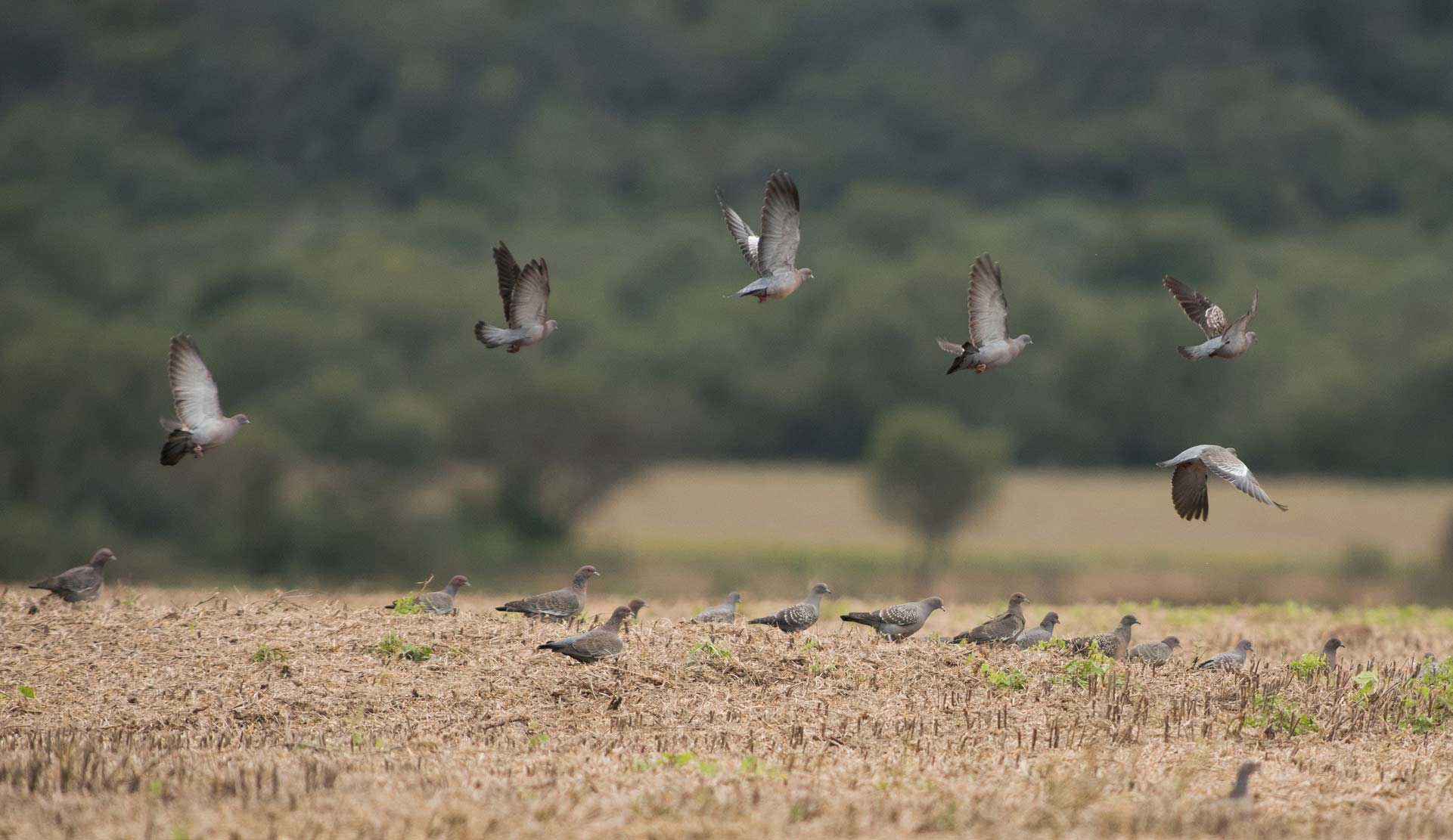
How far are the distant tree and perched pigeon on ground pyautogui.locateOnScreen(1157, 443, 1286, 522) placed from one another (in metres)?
→ 47.4

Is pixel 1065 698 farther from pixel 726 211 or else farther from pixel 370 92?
pixel 370 92

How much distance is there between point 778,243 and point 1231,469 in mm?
4959

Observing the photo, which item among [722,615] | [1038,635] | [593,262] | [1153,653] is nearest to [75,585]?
[722,615]

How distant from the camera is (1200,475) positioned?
600 inches

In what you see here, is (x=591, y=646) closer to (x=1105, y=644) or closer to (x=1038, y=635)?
(x=1038, y=635)

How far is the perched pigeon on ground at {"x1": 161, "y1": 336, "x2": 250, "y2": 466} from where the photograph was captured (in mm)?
15625

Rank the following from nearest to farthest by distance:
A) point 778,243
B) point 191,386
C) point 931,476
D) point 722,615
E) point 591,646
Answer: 1. point 591,646
2. point 191,386
3. point 778,243
4. point 722,615
5. point 931,476

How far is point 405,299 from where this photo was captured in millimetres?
94188

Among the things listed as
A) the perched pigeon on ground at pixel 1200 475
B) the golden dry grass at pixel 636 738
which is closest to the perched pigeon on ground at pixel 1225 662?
the golden dry grass at pixel 636 738

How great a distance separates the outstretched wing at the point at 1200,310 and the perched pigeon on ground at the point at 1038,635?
3.32 m

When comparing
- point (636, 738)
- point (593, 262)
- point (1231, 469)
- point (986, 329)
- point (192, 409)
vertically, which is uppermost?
point (593, 262)

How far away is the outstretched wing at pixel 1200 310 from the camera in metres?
16.2

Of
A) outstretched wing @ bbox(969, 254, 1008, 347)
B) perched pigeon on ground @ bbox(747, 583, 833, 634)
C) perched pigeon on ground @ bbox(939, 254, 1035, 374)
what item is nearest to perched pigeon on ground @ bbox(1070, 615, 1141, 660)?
perched pigeon on ground @ bbox(747, 583, 833, 634)

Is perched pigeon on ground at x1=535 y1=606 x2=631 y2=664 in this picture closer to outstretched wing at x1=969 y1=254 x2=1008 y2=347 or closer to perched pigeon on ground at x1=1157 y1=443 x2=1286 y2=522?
outstretched wing at x1=969 y1=254 x2=1008 y2=347
